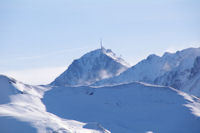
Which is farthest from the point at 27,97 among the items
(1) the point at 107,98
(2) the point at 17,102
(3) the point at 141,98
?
(3) the point at 141,98

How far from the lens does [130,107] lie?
129250 millimetres

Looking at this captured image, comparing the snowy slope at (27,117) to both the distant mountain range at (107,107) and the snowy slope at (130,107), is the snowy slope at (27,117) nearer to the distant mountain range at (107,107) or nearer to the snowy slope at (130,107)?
the distant mountain range at (107,107)

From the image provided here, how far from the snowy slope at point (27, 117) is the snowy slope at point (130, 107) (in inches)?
323

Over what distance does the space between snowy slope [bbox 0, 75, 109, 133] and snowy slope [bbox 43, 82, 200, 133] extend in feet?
26.9

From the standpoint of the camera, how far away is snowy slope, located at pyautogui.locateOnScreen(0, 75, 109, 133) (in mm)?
87500

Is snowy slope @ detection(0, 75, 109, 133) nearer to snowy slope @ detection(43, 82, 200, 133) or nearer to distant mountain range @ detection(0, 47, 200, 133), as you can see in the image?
distant mountain range @ detection(0, 47, 200, 133)

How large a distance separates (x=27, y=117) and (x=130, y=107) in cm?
4465

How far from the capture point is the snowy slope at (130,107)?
11788 centimetres

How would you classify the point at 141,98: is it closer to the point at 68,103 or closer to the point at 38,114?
the point at 68,103

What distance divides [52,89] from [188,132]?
52125 mm

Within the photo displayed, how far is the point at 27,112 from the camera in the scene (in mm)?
100312

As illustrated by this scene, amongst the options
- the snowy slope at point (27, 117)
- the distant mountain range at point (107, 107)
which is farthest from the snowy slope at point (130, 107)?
the snowy slope at point (27, 117)

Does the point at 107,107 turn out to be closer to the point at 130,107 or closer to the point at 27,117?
→ the point at 130,107

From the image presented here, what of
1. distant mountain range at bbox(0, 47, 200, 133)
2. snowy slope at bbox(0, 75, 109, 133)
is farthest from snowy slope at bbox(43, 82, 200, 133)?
snowy slope at bbox(0, 75, 109, 133)
